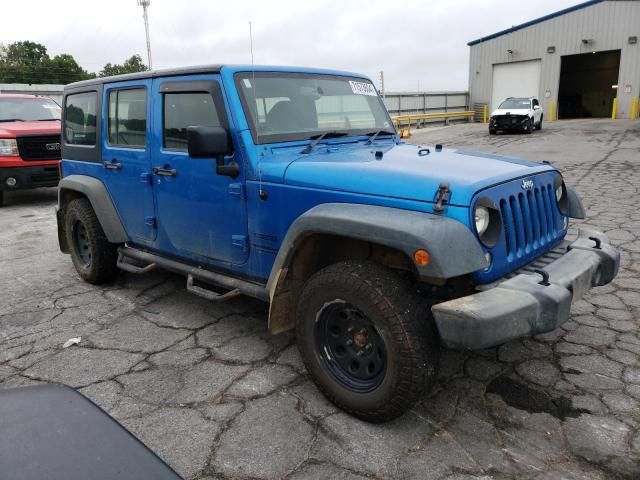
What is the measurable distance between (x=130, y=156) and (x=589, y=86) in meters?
37.2

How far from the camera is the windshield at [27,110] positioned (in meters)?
9.39

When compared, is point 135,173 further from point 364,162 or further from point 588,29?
point 588,29

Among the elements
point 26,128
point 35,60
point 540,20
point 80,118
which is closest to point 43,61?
point 35,60

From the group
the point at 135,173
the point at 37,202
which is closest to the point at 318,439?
the point at 135,173

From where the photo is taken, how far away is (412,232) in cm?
220

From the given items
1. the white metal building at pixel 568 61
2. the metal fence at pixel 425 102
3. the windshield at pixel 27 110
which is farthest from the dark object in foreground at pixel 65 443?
the white metal building at pixel 568 61

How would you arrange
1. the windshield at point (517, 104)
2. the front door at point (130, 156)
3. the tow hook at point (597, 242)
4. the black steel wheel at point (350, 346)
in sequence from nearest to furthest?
the black steel wheel at point (350, 346) < the tow hook at point (597, 242) < the front door at point (130, 156) < the windshield at point (517, 104)

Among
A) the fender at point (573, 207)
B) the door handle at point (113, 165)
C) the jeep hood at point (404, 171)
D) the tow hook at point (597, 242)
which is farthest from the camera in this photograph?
the door handle at point (113, 165)

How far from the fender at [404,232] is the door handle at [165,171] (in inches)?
48.4

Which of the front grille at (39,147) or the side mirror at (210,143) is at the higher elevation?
the side mirror at (210,143)

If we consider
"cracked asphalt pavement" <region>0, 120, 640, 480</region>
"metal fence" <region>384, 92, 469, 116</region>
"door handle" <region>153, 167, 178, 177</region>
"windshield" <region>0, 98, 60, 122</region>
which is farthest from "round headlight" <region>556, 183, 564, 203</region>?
"metal fence" <region>384, 92, 469, 116</region>

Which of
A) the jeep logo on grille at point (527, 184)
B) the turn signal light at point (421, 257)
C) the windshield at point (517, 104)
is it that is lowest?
the turn signal light at point (421, 257)

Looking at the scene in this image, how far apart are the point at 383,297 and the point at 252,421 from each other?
3.15 feet

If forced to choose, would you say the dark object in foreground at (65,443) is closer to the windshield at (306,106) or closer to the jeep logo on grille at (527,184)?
the windshield at (306,106)
